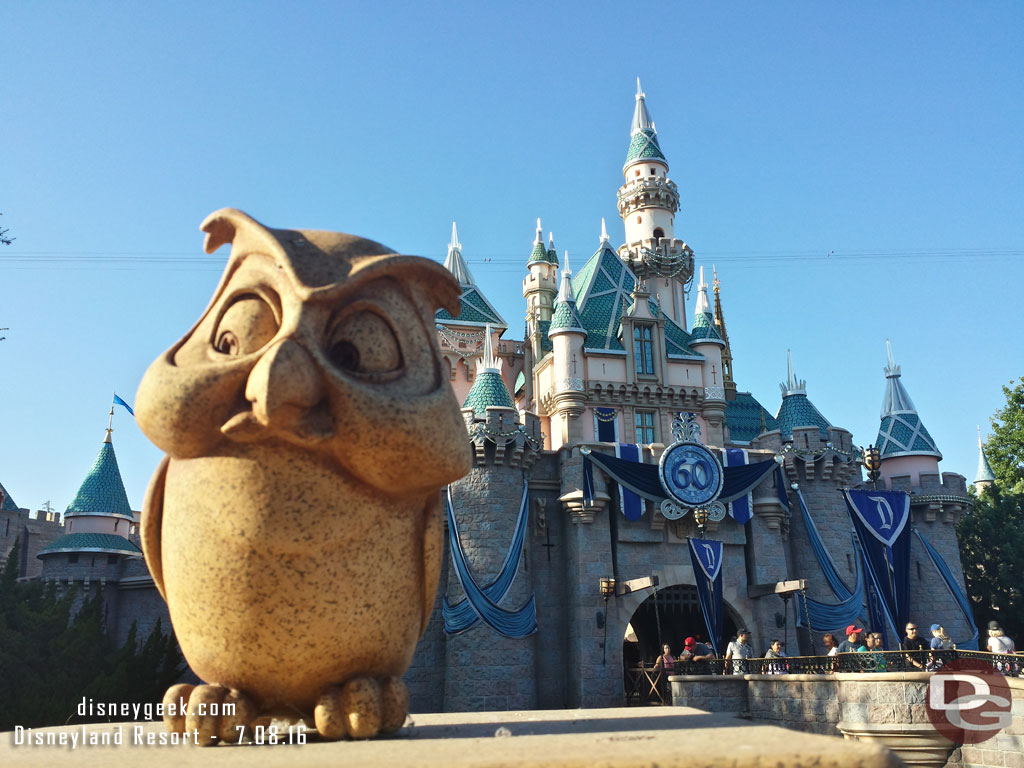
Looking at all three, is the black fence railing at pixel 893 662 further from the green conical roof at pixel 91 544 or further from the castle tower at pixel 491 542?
the green conical roof at pixel 91 544

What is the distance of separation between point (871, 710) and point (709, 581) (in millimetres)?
7154

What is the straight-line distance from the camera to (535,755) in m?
2.93

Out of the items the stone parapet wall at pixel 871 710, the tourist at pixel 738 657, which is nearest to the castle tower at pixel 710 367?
the tourist at pixel 738 657

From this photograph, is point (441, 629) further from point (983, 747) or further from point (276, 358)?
point (276, 358)

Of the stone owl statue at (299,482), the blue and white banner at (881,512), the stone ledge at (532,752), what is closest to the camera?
the stone ledge at (532,752)

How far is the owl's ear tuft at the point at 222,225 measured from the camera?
16.3 ft

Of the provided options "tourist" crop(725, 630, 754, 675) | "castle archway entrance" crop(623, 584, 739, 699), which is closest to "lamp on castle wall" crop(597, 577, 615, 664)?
"castle archway entrance" crop(623, 584, 739, 699)

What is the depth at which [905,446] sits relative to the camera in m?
27.0

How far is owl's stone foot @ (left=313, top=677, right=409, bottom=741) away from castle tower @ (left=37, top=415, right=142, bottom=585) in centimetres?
2142

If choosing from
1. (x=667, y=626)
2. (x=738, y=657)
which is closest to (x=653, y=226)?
(x=667, y=626)

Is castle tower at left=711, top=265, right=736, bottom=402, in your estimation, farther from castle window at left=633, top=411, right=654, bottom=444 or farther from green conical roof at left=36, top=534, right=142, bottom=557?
green conical roof at left=36, top=534, right=142, bottom=557

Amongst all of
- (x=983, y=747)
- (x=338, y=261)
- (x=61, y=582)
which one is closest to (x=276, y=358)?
(x=338, y=261)

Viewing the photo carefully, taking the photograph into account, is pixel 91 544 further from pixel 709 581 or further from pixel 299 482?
pixel 299 482

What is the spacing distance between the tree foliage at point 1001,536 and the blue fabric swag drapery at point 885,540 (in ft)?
34.2
